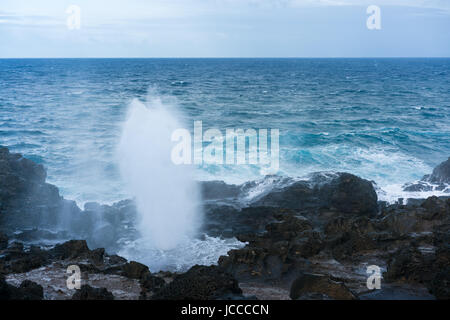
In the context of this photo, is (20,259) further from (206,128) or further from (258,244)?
(206,128)

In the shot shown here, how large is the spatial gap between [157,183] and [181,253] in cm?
420

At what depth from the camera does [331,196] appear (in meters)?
12.3

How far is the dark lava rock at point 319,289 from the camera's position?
593 cm

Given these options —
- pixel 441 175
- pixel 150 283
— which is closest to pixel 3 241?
pixel 150 283

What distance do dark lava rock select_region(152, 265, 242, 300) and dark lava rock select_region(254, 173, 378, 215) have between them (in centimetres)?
604

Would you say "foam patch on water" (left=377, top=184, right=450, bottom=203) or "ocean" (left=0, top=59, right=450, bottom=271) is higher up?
"ocean" (left=0, top=59, right=450, bottom=271)

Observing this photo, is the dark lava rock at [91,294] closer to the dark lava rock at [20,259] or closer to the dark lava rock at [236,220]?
the dark lava rock at [20,259]

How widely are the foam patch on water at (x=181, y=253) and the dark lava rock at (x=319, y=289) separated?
139 inches

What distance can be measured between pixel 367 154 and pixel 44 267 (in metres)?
17.1

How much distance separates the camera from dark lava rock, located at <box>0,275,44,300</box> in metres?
6.09

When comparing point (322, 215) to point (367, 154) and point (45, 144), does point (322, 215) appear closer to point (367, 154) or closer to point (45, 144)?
point (367, 154)

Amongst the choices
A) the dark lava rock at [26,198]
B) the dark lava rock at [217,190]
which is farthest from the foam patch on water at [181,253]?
the dark lava rock at [217,190]

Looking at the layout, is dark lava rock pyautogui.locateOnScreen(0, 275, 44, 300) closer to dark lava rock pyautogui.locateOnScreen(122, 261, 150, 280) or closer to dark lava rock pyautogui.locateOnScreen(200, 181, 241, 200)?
dark lava rock pyautogui.locateOnScreen(122, 261, 150, 280)

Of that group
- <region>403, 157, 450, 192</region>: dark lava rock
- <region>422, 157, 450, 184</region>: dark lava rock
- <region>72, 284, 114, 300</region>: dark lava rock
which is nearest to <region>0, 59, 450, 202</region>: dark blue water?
<region>403, 157, 450, 192</region>: dark lava rock
